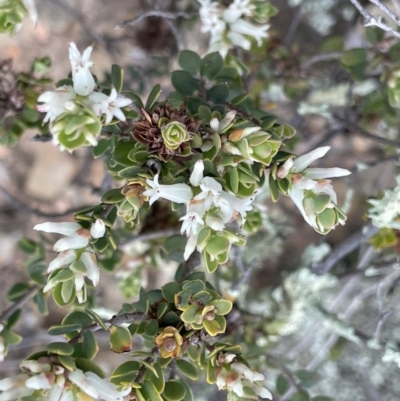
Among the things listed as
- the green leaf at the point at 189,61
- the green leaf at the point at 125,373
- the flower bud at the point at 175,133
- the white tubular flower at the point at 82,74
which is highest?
the white tubular flower at the point at 82,74

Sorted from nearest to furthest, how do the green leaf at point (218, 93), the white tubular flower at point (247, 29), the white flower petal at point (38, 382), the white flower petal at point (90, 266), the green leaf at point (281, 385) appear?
the white flower petal at point (38, 382)
the white flower petal at point (90, 266)
the green leaf at point (218, 93)
the white tubular flower at point (247, 29)
the green leaf at point (281, 385)

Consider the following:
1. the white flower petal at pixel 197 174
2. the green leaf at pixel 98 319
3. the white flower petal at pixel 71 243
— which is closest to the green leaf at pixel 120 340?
the green leaf at pixel 98 319

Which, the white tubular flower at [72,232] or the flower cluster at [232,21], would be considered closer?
the white tubular flower at [72,232]

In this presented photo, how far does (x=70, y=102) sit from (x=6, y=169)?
142 cm

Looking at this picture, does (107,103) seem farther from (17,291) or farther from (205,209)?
(17,291)

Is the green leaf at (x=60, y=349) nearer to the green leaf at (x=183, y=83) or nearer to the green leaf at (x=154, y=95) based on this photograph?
the green leaf at (x=154, y=95)

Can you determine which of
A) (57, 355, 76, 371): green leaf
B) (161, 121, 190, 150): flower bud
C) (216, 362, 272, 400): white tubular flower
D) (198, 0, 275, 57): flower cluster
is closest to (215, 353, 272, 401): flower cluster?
(216, 362, 272, 400): white tubular flower

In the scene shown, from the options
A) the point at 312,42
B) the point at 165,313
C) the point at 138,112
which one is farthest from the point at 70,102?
the point at 312,42

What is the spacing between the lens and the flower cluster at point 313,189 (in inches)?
26.0

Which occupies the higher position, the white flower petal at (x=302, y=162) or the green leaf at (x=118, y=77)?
the green leaf at (x=118, y=77)

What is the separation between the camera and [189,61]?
0.86m

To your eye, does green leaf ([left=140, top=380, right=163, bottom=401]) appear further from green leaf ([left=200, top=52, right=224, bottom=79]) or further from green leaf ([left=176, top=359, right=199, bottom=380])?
green leaf ([left=200, top=52, right=224, bottom=79])

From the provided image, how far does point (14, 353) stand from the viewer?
1743 mm

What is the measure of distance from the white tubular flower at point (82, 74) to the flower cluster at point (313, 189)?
32 centimetres
